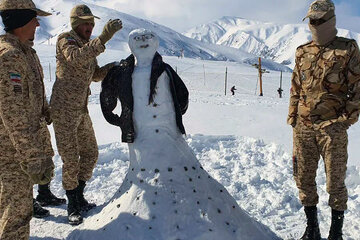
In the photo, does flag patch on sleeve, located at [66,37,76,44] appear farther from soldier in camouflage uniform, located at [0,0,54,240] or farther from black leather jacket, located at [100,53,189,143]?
soldier in camouflage uniform, located at [0,0,54,240]

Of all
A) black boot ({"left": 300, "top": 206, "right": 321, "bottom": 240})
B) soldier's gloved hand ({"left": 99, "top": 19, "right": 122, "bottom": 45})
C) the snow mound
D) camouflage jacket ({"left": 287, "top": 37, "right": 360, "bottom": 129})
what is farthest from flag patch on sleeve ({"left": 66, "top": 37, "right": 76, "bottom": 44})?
black boot ({"left": 300, "top": 206, "right": 321, "bottom": 240})

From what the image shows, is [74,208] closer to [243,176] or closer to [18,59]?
[18,59]

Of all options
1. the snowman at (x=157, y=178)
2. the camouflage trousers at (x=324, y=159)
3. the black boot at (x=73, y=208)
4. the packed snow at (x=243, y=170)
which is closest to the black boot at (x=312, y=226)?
the camouflage trousers at (x=324, y=159)

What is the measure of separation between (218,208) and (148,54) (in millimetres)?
1372

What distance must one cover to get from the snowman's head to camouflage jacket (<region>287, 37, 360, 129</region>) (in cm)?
126

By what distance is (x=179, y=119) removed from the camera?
3.17 metres

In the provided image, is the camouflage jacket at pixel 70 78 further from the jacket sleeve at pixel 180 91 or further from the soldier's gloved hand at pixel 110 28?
the jacket sleeve at pixel 180 91

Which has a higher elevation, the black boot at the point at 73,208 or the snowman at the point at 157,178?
the snowman at the point at 157,178

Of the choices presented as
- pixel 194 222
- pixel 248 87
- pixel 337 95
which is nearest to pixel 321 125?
pixel 337 95

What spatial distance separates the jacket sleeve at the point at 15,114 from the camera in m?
2.53

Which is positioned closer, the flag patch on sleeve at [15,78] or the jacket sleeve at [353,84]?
the flag patch on sleeve at [15,78]

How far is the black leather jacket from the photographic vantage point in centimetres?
313

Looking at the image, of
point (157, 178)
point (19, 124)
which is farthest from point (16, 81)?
point (157, 178)

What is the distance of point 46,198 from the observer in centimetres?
446
